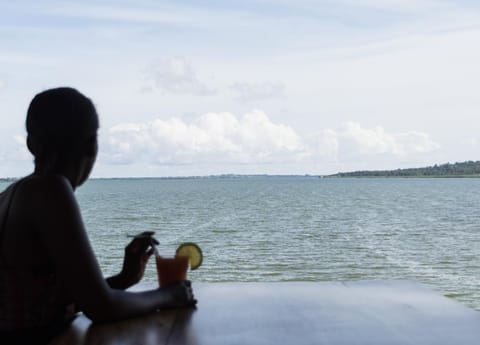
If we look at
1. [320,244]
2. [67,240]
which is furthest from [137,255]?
[320,244]

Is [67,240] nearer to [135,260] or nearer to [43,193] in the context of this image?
[43,193]

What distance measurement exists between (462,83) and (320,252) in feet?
194

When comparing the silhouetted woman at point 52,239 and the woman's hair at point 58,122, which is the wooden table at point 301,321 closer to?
the silhouetted woman at point 52,239

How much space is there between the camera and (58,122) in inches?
56.7

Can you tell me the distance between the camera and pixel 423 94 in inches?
2820

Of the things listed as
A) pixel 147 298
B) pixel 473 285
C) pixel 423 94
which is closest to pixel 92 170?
pixel 147 298

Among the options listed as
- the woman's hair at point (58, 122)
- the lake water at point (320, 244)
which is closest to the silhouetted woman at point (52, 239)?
the woman's hair at point (58, 122)

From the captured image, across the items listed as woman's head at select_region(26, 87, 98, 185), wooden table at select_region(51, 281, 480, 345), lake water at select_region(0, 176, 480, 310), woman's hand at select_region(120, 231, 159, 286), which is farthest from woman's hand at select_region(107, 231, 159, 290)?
lake water at select_region(0, 176, 480, 310)

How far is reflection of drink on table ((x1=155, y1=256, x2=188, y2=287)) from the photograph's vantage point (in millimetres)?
1683

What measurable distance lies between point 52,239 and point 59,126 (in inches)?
9.7

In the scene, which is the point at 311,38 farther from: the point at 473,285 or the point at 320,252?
the point at 473,285

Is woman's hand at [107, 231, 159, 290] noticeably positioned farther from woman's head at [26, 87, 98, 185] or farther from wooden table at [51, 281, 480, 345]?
woman's head at [26, 87, 98, 185]

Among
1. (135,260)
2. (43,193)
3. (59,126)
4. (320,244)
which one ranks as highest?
(59,126)

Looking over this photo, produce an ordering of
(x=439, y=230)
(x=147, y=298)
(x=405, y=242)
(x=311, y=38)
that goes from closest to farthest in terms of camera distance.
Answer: (x=147, y=298)
(x=405, y=242)
(x=439, y=230)
(x=311, y=38)
